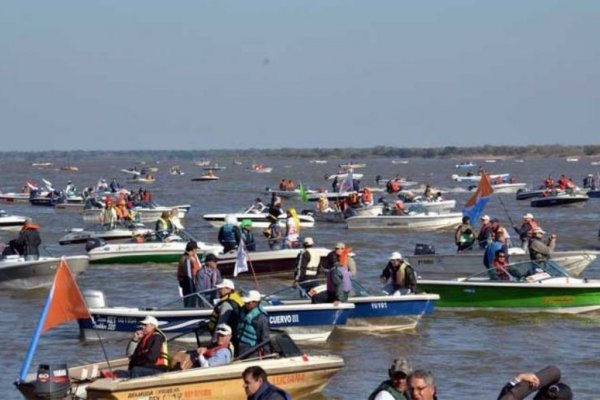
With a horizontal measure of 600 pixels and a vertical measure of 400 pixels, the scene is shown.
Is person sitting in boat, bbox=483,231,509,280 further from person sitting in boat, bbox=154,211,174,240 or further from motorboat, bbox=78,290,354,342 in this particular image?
person sitting in boat, bbox=154,211,174,240

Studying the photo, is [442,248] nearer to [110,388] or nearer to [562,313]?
[562,313]

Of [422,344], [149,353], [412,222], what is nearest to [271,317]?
[422,344]

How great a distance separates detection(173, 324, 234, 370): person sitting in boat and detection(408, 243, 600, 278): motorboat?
42.2 feet

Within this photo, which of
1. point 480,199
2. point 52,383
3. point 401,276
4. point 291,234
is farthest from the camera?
point 291,234

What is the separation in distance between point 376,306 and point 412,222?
25.4 m

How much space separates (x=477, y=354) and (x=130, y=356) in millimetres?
7024

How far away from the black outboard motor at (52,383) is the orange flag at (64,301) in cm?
78

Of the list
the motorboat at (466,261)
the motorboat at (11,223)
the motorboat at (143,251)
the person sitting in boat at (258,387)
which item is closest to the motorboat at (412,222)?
the motorboat at (11,223)

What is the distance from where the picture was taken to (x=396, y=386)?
10.1m

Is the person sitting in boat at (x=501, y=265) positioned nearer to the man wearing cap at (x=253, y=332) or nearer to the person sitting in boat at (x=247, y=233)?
the person sitting in boat at (x=247, y=233)

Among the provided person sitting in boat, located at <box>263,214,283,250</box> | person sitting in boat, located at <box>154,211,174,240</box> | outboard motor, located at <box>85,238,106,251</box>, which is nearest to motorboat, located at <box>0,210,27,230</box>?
outboard motor, located at <box>85,238,106,251</box>

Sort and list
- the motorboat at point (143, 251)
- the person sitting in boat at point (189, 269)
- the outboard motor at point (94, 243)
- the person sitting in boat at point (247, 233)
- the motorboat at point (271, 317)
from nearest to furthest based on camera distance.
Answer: the motorboat at point (271, 317), the person sitting in boat at point (189, 269), the person sitting in boat at point (247, 233), the motorboat at point (143, 251), the outboard motor at point (94, 243)

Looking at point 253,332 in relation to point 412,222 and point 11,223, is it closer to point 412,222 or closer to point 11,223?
point 412,222

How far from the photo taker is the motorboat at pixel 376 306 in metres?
20.7
